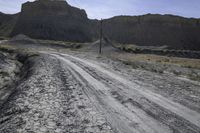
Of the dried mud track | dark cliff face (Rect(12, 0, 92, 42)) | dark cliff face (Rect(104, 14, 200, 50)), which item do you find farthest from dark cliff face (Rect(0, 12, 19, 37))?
the dried mud track

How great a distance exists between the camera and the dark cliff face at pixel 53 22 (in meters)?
122

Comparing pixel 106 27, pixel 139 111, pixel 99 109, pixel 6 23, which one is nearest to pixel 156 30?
pixel 106 27

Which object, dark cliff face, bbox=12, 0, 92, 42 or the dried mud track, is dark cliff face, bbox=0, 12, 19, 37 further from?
the dried mud track

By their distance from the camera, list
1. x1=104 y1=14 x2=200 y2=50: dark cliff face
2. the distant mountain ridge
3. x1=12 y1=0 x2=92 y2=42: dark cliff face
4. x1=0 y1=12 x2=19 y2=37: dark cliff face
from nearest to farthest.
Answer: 1. x1=104 y1=14 x2=200 y2=50: dark cliff face
2. the distant mountain ridge
3. x1=12 y1=0 x2=92 y2=42: dark cliff face
4. x1=0 y1=12 x2=19 y2=37: dark cliff face

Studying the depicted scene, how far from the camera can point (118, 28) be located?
420 feet

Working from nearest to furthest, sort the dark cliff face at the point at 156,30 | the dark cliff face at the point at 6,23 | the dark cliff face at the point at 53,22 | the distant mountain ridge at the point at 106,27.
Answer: the dark cliff face at the point at 156,30, the distant mountain ridge at the point at 106,27, the dark cliff face at the point at 53,22, the dark cliff face at the point at 6,23

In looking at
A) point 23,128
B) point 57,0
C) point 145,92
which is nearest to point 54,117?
point 23,128

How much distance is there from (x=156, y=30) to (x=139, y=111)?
374 ft

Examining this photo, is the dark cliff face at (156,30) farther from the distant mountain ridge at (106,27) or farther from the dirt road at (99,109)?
the dirt road at (99,109)

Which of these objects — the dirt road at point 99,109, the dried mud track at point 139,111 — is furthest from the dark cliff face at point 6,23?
the dried mud track at point 139,111

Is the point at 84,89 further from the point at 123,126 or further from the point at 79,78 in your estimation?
the point at 123,126

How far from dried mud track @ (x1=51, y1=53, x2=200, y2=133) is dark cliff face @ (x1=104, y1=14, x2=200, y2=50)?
332ft

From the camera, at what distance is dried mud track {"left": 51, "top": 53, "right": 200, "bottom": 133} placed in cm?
848

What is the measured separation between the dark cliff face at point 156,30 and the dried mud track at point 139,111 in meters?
101
